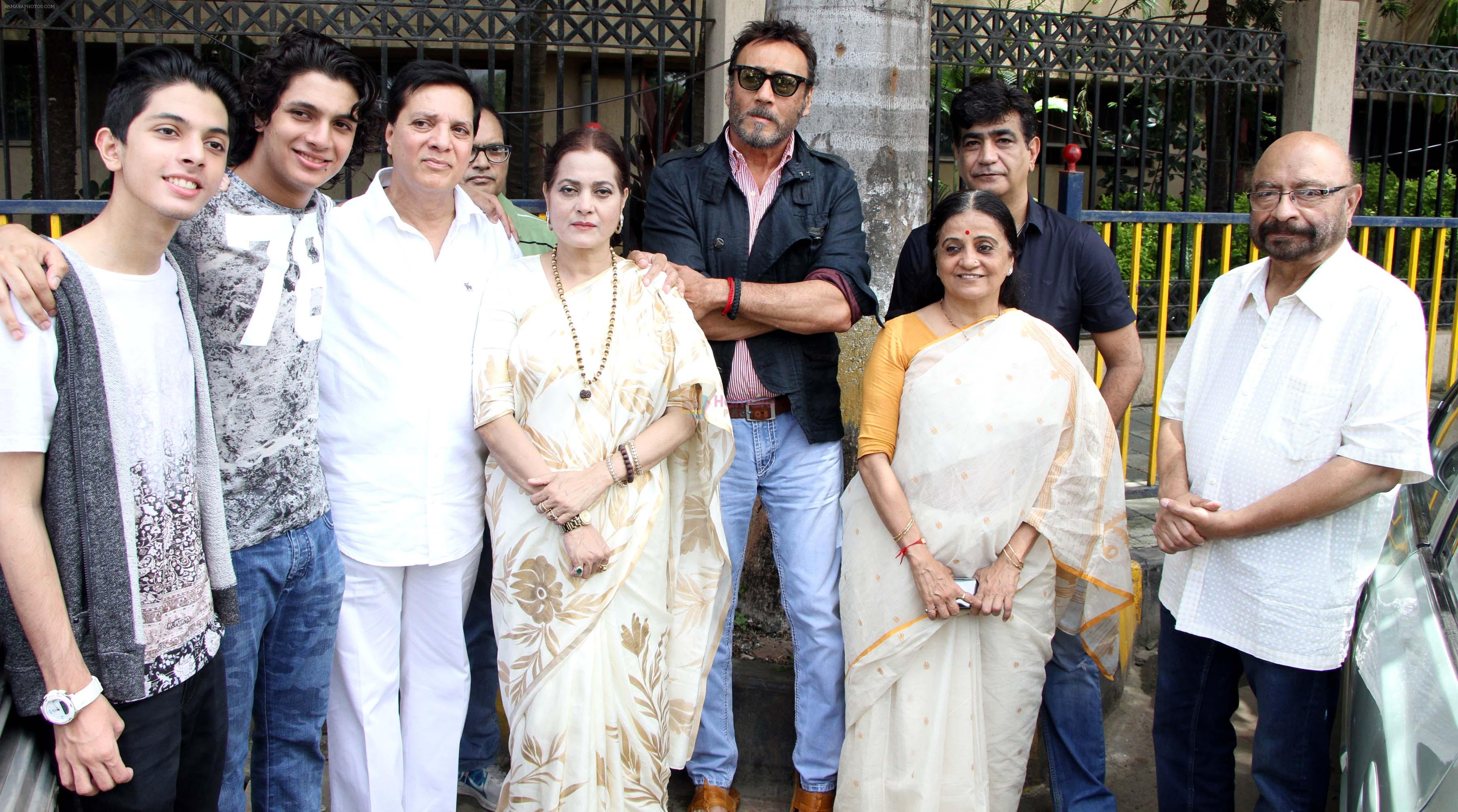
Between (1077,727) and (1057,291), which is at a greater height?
(1057,291)

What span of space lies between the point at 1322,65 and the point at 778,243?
530 centimetres

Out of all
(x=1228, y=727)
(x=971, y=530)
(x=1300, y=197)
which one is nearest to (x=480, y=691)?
(x=971, y=530)

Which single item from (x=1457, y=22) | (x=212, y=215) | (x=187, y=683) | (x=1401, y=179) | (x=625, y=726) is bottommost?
(x=625, y=726)

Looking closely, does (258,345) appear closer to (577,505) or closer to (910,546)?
(577,505)

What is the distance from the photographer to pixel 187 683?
2.03 m

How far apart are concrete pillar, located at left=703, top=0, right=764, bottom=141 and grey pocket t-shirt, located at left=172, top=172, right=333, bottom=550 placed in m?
2.68

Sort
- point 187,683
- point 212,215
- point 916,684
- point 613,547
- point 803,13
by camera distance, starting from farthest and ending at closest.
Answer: point 803,13, point 916,684, point 613,547, point 212,215, point 187,683

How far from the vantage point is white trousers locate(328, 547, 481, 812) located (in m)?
2.63

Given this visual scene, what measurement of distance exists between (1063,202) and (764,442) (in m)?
1.85

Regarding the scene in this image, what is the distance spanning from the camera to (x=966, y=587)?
2768 mm

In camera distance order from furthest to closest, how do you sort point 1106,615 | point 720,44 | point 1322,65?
point 1322,65
point 720,44
point 1106,615

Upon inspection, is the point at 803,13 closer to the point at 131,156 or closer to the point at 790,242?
the point at 790,242

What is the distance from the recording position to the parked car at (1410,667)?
6.35 feet

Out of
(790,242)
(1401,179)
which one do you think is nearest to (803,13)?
(790,242)
